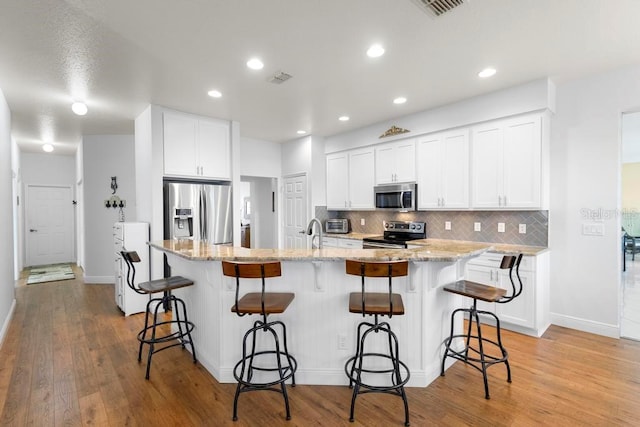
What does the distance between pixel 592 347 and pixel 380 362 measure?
239 centimetres

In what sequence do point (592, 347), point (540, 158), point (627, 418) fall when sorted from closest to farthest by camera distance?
point (627, 418) < point (592, 347) < point (540, 158)

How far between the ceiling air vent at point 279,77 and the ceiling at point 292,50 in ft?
0.27

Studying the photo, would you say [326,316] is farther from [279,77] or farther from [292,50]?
[279,77]

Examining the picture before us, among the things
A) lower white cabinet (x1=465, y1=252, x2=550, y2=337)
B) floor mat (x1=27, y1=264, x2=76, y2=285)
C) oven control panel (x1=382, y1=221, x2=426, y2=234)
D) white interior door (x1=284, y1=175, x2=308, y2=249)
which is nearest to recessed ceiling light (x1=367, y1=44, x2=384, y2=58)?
lower white cabinet (x1=465, y1=252, x2=550, y2=337)

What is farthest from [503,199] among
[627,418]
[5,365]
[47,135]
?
[47,135]

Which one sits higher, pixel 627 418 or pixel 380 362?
pixel 380 362

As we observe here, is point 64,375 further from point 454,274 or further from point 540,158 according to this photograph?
point 540,158

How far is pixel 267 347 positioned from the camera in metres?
2.54

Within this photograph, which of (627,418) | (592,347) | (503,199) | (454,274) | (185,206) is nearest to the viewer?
(627,418)

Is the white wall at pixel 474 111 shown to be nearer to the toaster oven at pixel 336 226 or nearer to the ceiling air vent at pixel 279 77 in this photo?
the toaster oven at pixel 336 226

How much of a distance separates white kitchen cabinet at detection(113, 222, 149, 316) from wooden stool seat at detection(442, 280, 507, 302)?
380 cm

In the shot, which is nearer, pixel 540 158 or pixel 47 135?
pixel 540 158

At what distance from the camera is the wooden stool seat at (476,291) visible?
2385 millimetres

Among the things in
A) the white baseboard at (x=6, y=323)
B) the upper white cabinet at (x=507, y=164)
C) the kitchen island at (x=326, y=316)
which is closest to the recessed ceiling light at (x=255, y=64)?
the kitchen island at (x=326, y=316)
